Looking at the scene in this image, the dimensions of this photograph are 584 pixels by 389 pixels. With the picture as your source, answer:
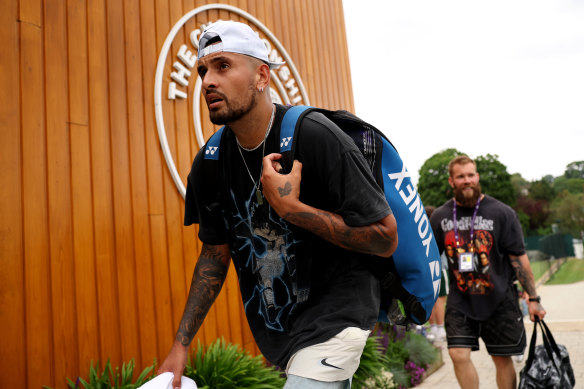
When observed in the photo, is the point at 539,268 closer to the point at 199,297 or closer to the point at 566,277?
the point at 566,277

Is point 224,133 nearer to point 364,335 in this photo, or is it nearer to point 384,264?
point 384,264

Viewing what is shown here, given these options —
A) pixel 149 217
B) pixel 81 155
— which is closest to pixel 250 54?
pixel 81 155

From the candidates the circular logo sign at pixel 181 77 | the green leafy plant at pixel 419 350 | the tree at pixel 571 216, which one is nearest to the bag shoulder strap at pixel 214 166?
the circular logo sign at pixel 181 77

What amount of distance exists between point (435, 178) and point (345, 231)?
4996 centimetres

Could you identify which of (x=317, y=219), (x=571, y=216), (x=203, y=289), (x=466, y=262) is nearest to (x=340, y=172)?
(x=317, y=219)

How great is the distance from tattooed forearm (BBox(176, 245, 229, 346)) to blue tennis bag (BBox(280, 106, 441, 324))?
0.71 m

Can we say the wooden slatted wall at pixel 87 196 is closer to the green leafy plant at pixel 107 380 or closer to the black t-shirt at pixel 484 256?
the green leafy plant at pixel 107 380

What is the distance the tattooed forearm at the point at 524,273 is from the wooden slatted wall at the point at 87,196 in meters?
2.67

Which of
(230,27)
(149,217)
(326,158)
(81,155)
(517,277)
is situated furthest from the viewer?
(517,277)

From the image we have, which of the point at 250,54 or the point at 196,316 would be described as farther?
the point at 196,316

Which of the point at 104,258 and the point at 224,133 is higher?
the point at 224,133

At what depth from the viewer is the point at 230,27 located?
6.29 ft

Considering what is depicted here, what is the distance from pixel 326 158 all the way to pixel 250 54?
519mm

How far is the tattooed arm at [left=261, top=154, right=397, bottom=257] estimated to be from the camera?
1734 mm
